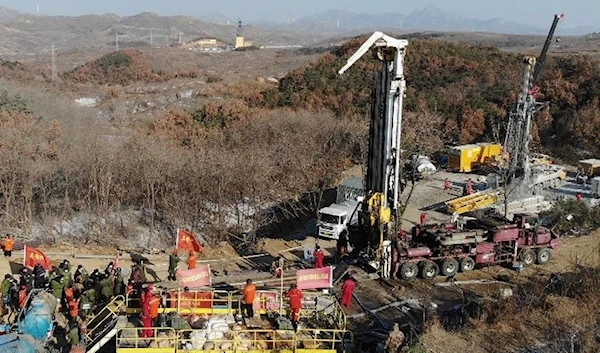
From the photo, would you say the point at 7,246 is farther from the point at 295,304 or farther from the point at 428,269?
the point at 428,269

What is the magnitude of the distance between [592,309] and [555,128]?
32.3 meters

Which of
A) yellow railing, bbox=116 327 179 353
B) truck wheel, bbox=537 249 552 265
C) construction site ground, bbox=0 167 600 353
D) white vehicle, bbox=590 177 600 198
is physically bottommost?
construction site ground, bbox=0 167 600 353

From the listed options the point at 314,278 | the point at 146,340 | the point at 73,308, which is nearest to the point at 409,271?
the point at 314,278

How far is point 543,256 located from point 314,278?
9.57 meters

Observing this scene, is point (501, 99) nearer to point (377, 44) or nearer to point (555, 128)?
point (555, 128)

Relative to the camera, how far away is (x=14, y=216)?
27.3 meters

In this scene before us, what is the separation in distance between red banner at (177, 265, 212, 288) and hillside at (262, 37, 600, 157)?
28330 mm

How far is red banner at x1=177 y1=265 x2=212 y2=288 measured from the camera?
15.3 m

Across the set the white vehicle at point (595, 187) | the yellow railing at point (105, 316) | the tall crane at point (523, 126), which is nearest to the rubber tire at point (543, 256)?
Result: the tall crane at point (523, 126)

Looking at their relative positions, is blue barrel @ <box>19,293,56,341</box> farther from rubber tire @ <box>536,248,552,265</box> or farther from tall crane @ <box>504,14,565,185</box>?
tall crane @ <box>504,14,565,185</box>

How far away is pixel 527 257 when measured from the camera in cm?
2038

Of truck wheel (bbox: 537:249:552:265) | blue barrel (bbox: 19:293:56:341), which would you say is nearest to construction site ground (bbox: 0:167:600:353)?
truck wheel (bbox: 537:249:552:265)

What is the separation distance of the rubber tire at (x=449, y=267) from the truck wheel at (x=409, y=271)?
0.94 meters

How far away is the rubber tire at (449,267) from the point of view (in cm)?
1916
